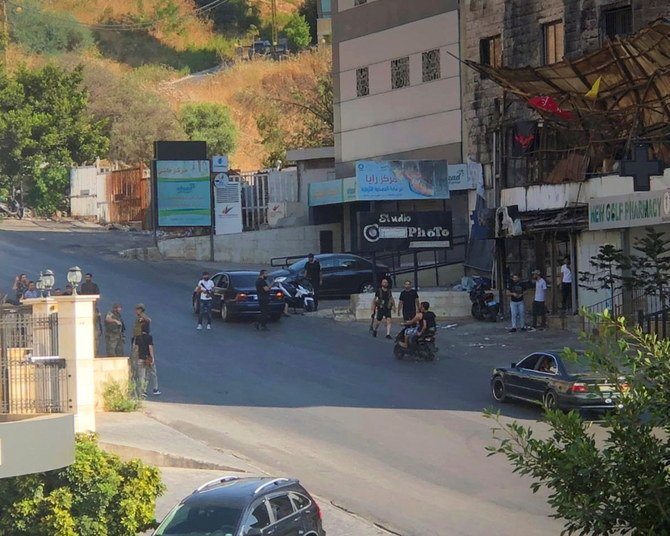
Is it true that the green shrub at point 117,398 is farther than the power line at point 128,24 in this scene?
No

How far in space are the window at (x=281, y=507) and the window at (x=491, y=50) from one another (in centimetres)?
3076

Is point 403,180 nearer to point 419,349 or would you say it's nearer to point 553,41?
point 553,41

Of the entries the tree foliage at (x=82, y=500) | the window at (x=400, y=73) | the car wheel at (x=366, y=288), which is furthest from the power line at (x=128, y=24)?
the tree foliage at (x=82, y=500)

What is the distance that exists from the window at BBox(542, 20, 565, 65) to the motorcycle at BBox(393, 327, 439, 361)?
1469 cm

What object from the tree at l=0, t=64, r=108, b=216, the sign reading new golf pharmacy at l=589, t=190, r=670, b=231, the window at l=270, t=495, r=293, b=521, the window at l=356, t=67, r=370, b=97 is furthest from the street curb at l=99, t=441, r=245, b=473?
the tree at l=0, t=64, r=108, b=216

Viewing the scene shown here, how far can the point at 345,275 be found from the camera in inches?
1507

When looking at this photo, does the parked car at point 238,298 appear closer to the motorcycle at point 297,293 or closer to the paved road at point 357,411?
the paved road at point 357,411

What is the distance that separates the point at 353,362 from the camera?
93.4 feet

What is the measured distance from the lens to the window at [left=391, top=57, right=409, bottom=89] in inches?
1849

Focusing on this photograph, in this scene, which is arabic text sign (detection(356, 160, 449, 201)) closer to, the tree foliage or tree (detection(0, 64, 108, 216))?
tree (detection(0, 64, 108, 216))

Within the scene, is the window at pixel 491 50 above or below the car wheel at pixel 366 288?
above

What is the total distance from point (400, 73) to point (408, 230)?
37.1 ft

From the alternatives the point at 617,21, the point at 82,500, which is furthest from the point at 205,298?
the point at 82,500

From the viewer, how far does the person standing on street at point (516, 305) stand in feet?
105
